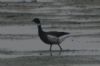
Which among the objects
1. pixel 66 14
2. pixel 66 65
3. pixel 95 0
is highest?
pixel 66 65

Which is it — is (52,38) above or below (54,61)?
above

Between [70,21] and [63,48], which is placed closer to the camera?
[63,48]

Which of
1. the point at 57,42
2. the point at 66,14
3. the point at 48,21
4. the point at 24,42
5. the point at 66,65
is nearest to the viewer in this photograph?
the point at 66,65

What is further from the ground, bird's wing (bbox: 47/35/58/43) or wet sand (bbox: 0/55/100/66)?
bird's wing (bbox: 47/35/58/43)

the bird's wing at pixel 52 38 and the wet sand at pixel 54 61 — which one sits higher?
the bird's wing at pixel 52 38

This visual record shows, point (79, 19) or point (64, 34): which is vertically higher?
point (64, 34)

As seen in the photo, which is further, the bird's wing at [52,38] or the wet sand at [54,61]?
the bird's wing at [52,38]

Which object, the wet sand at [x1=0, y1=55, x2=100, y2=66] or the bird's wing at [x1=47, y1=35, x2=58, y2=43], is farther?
the bird's wing at [x1=47, y1=35, x2=58, y2=43]

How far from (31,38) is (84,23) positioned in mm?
4248

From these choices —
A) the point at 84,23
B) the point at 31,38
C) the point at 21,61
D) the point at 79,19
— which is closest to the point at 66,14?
the point at 79,19

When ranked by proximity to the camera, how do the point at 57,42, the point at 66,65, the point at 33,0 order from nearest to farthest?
the point at 66,65 → the point at 57,42 → the point at 33,0

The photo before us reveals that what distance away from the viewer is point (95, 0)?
3216cm

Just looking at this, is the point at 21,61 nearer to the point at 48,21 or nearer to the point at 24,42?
the point at 24,42

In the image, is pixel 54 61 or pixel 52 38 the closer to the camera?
pixel 54 61
